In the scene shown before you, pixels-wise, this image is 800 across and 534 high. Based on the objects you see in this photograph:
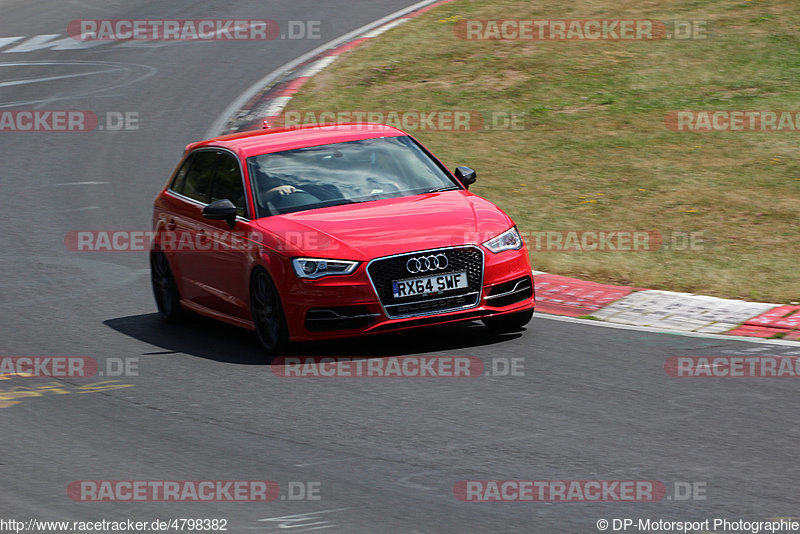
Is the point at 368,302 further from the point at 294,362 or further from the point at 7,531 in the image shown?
the point at 7,531

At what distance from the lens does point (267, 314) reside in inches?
393

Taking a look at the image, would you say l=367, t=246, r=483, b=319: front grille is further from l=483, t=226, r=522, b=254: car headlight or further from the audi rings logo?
l=483, t=226, r=522, b=254: car headlight

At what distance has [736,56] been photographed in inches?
848

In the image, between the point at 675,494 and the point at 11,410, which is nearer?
the point at 675,494

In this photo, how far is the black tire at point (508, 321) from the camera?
1025cm

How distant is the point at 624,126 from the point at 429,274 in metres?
9.68

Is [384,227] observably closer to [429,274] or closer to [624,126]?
[429,274]

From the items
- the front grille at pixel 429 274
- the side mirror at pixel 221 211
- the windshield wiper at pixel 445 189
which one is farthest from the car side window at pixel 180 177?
the front grille at pixel 429 274

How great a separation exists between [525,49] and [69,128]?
27.4 feet

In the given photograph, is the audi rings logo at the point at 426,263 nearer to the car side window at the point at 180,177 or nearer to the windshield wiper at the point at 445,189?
the windshield wiper at the point at 445,189

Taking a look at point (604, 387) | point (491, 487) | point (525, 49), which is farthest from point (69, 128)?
point (491, 487)

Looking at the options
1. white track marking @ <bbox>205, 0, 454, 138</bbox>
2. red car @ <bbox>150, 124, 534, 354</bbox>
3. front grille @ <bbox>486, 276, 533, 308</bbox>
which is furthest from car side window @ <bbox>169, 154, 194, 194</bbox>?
white track marking @ <bbox>205, 0, 454, 138</bbox>

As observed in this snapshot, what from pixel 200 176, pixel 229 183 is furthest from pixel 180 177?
pixel 229 183

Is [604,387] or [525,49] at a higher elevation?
[525,49]
